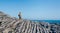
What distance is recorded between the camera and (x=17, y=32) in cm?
610

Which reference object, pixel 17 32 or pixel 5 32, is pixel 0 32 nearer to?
pixel 5 32

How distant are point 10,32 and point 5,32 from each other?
0.29 meters

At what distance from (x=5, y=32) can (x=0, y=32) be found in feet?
0.82

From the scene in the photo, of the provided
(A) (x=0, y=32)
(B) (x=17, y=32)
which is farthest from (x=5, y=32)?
(B) (x=17, y=32)

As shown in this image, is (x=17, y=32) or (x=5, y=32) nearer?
(x=5, y=32)

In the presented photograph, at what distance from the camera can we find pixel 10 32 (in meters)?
5.71

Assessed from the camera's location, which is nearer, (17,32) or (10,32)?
(10,32)

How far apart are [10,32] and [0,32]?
0.36 metres

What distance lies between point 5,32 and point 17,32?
746mm

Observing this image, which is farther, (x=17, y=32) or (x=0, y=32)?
(x=17, y=32)

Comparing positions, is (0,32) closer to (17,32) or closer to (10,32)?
(10,32)

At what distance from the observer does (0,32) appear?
221 inches
